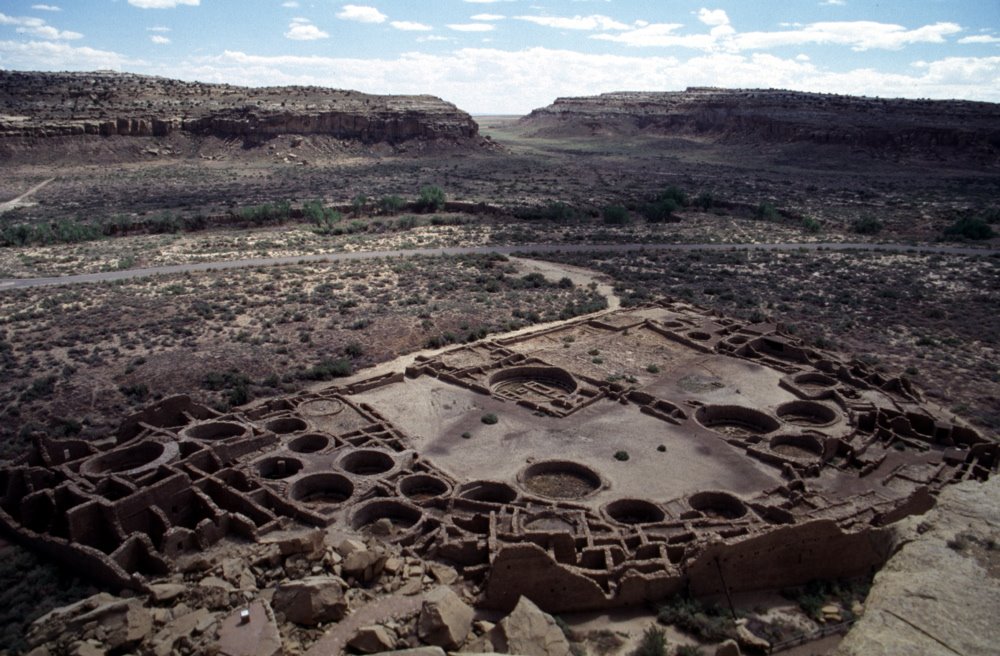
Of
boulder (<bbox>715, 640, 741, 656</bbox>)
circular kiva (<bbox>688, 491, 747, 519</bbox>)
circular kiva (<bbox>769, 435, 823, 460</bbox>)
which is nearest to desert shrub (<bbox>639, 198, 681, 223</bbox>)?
circular kiva (<bbox>769, 435, 823, 460</bbox>)

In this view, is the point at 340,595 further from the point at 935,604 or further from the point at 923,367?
the point at 923,367

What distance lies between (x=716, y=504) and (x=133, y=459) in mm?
17931

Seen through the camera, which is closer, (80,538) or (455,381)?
(80,538)

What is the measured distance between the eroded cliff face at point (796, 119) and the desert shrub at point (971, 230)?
51972 millimetres

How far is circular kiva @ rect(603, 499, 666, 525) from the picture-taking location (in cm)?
2086

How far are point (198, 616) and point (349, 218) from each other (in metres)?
59.4

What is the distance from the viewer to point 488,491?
2205 cm

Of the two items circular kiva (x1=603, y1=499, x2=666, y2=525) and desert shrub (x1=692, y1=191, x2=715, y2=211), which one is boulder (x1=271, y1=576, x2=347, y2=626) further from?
desert shrub (x1=692, y1=191, x2=715, y2=211)

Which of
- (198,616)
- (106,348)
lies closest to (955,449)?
(198,616)

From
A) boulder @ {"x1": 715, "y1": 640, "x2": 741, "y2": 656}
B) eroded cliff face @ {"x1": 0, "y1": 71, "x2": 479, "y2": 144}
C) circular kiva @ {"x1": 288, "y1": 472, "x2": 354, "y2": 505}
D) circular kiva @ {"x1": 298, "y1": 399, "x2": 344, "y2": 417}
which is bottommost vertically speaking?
circular kiva @ {"x1": 288, "y1": 472, "x2": 354, "y2": 505}

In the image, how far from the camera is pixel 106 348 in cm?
3366

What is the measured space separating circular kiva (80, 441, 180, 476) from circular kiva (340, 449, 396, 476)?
17.1 feet

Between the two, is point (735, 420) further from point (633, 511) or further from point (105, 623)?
point (105, 623)

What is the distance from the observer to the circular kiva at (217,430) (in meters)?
24.1
